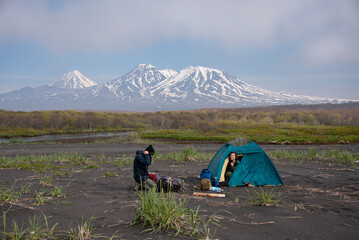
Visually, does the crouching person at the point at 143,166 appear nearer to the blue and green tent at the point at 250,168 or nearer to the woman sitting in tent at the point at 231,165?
the blue and green tent at the point at 250,168

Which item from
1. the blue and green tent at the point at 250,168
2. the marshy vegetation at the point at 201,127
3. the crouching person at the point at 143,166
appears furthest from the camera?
the marshy vegetation at the point at 201,127

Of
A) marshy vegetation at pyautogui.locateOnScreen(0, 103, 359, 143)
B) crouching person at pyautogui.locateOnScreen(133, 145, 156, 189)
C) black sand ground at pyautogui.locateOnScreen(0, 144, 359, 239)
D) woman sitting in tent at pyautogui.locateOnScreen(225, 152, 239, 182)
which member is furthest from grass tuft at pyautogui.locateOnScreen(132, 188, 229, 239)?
marshy vegetation at pyautogui.locateOnScreen(0, 103, 359, 143)

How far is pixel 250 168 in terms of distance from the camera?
385 inches

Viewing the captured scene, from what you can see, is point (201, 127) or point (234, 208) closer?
point (234, 208)

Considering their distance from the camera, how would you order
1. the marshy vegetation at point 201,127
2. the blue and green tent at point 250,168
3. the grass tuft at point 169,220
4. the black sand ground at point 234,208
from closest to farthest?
the grass tuft at point 169,220
the black sand ground at point 234,208
the blue and green tent at point 250,168
the marshy vegetation at point 201,127

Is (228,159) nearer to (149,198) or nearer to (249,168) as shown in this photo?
(249,168)

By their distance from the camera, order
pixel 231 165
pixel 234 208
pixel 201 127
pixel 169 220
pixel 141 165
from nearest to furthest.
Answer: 1. pixel 169 220
2. pixel 234 208
3. pixel 141 165
4. pixel 231 165
5. pixel 201 127

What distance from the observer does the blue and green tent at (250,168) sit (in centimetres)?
956

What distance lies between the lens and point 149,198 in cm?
520

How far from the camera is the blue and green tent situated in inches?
376

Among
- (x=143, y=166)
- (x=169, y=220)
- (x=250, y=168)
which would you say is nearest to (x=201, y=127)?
(x=250, y=168)

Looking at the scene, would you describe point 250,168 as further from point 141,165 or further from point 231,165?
point 141,165

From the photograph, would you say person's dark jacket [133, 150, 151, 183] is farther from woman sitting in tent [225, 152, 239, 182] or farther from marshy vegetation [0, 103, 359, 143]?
marshy vegetation [0, 103, 359, 143]

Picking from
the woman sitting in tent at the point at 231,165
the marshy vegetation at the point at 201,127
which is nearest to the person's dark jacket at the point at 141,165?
the woman sitting in tent at the point at 231,165
